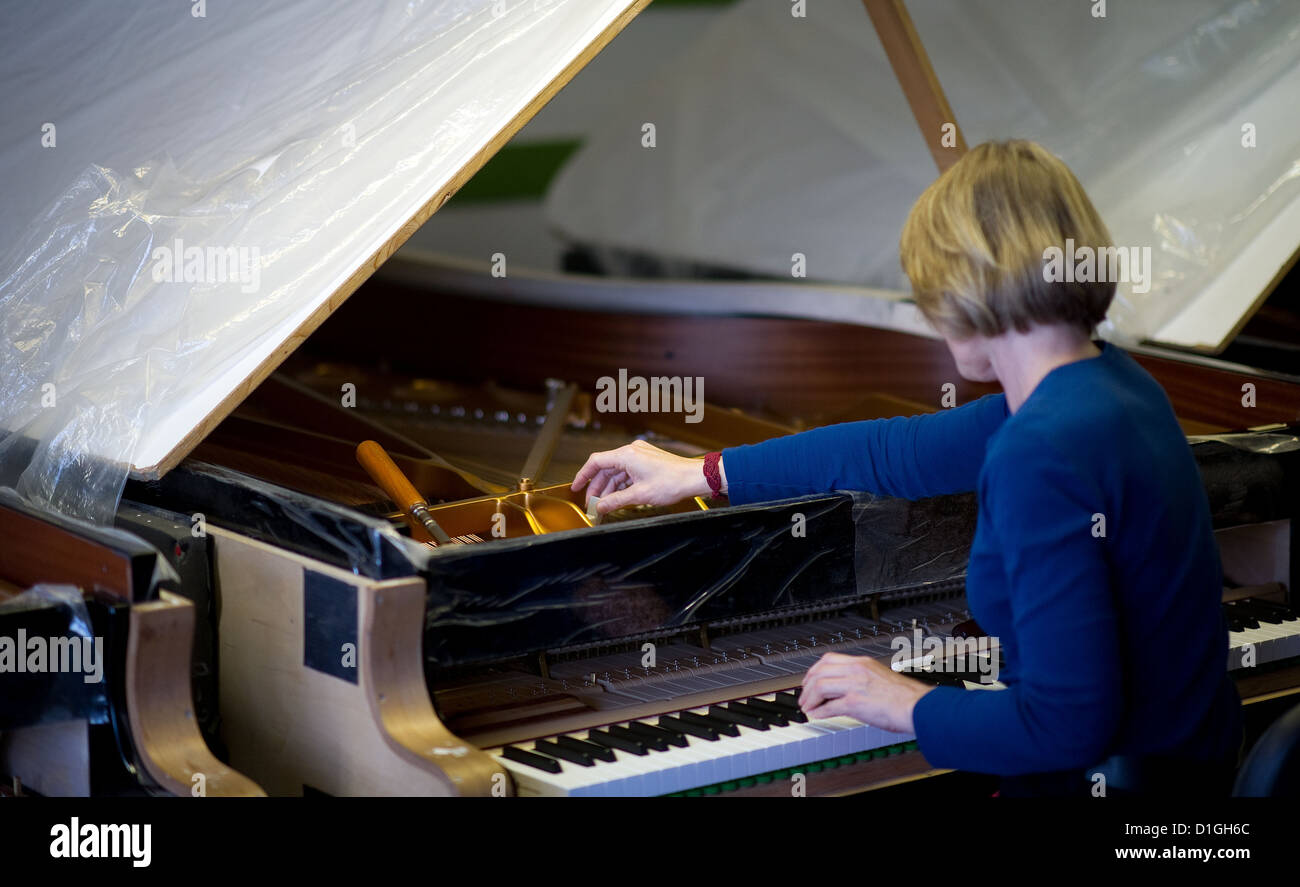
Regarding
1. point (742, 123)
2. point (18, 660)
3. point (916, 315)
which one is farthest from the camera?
point (742, 123)

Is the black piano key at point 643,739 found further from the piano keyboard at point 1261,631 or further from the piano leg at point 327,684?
the piano keyboard at point 1261,631

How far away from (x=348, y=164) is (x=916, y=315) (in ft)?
5.19

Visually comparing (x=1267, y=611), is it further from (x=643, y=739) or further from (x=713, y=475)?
(x=643, y=739)

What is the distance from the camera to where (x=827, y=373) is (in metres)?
3.71

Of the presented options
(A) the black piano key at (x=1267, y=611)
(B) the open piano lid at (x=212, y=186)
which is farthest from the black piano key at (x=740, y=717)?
(A) the black piano key at (x=1267, y=611)

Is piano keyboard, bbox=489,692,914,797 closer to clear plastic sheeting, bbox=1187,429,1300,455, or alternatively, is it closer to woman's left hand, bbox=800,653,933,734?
woman's left hand, bbox=800,653,933,734

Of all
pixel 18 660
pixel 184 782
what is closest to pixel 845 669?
pixel 184 782

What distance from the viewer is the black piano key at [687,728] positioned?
7.14 feet

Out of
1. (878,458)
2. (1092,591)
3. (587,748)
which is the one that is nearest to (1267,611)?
(878,458)

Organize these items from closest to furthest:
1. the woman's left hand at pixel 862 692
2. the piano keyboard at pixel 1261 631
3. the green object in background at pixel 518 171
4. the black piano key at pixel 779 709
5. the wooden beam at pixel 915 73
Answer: the woman's left hand at pixel 862 692 < the black piano key at pixel 779 709 < the piano keyboard at pixel 1261 631 < the wooden beam at pixel 915 73 < the green object in background at pixel 518 171

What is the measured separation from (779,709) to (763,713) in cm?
3
